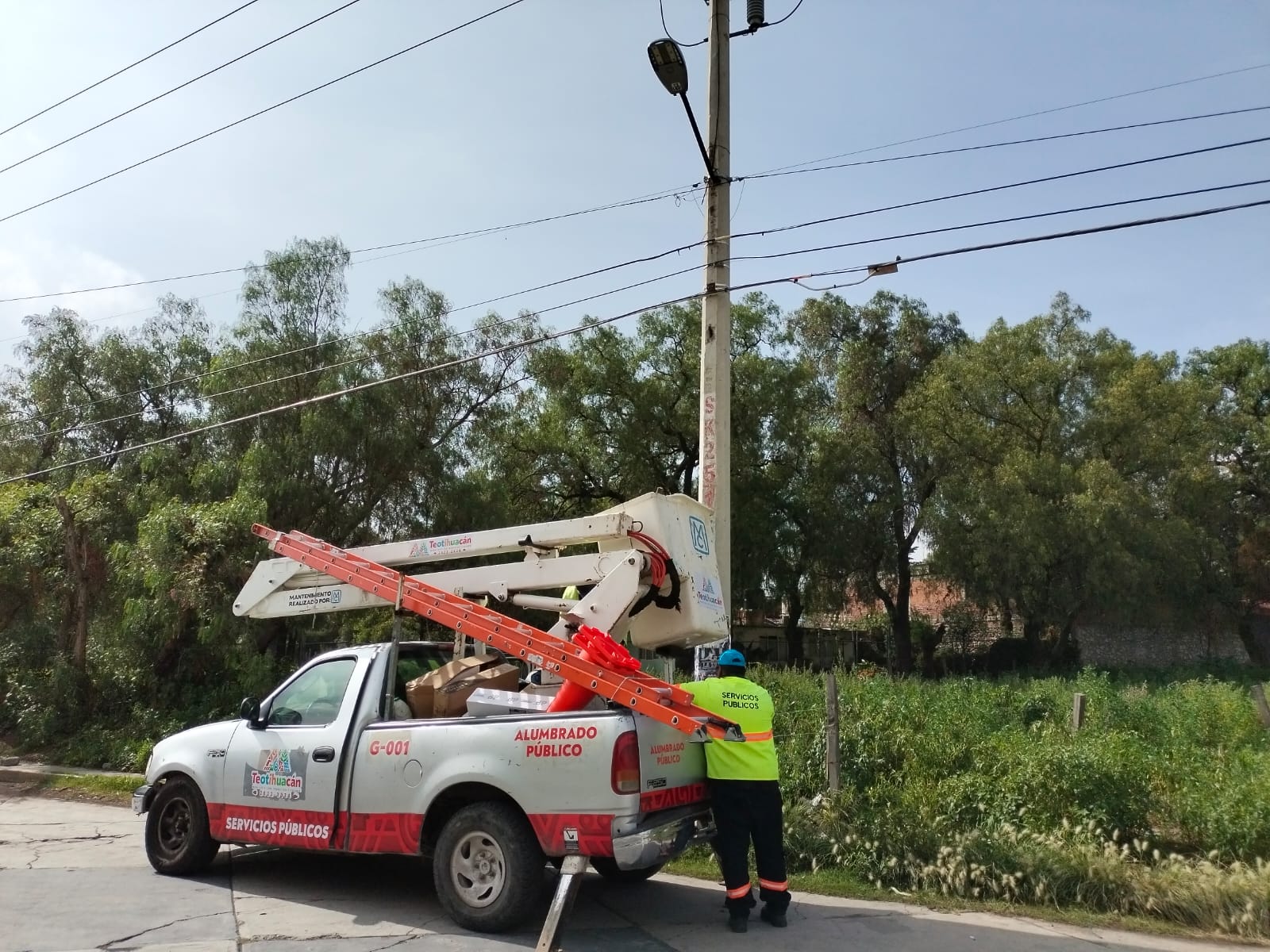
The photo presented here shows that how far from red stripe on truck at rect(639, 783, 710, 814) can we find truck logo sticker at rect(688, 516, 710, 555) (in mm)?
1797

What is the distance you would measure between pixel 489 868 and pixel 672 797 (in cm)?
121

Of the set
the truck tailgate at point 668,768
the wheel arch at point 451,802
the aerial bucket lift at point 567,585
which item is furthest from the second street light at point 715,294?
the wheel arch at point 451,802

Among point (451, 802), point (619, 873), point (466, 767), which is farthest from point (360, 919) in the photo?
point (619, 873)

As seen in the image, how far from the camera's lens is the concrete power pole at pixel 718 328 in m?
9.24

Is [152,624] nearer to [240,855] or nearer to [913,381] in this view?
[240,855]

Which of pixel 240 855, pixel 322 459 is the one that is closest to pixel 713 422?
pixel 240 855

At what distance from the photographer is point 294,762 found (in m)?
6.95

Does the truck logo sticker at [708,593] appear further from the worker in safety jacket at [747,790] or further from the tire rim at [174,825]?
the tire rim at [174,825]

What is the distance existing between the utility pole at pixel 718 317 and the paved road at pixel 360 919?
9.20 feet

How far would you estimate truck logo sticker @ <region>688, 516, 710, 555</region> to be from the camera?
7.43 m

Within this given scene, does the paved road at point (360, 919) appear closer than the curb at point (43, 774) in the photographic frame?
Yes

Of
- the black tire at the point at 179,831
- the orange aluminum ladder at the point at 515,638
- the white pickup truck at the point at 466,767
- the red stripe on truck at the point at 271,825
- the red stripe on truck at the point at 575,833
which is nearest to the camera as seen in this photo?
the red stripe on truck at the point at 575,833

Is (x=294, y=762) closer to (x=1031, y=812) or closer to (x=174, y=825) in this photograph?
(x=174, y=825)

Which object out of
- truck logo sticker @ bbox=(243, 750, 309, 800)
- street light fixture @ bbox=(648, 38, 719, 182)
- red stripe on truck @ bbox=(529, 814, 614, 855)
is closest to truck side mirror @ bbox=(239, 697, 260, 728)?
truck logo sticker @ bbox=(243, 750, 309, 800)
